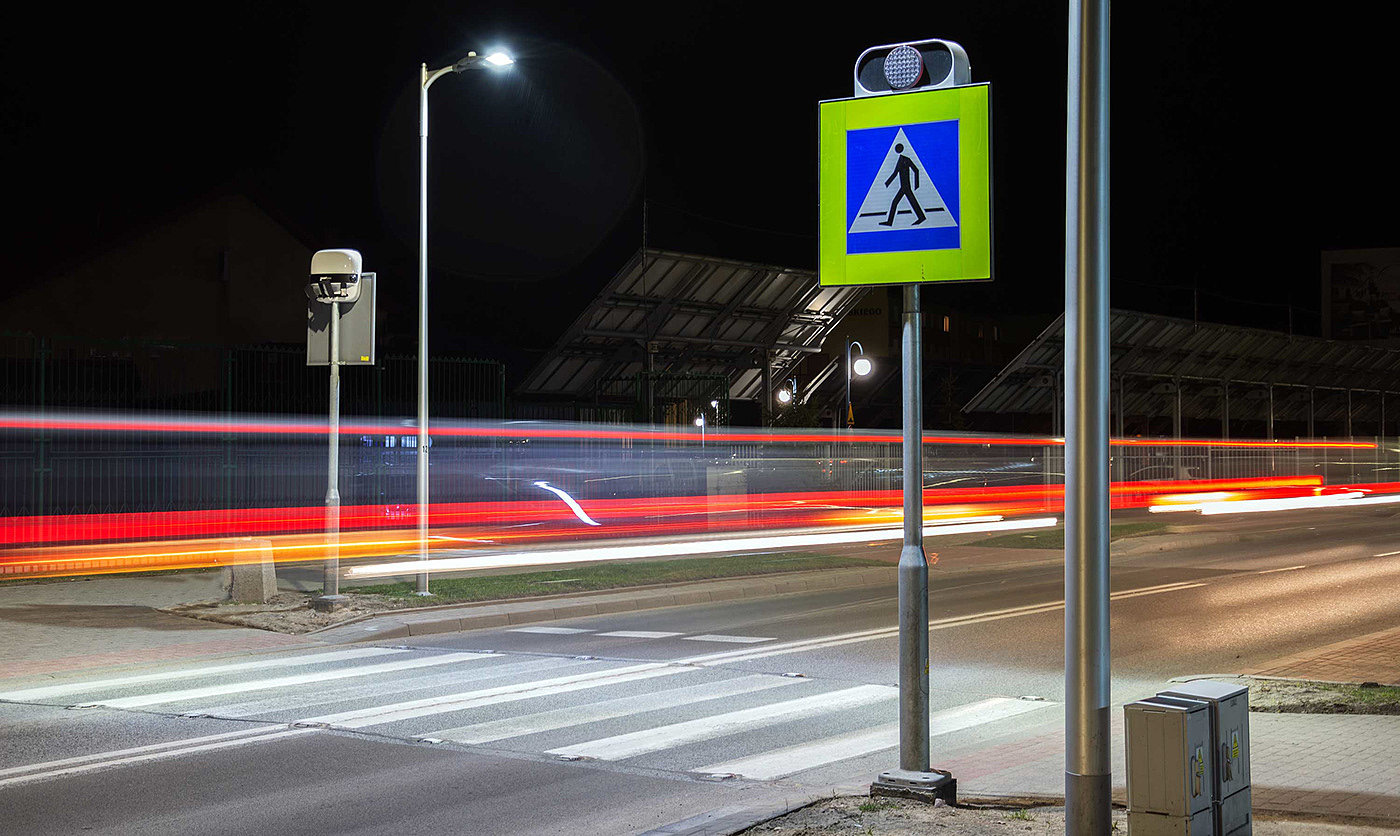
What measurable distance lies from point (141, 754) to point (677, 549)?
1609 cm

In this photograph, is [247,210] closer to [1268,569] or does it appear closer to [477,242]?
[477,242]

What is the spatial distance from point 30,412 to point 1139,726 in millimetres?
19222

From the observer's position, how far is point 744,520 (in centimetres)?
2705

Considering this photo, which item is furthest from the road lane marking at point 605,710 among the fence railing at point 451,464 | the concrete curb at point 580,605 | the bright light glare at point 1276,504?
the bright light glare at point 1276,504

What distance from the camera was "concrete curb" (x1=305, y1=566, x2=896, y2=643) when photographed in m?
14.4

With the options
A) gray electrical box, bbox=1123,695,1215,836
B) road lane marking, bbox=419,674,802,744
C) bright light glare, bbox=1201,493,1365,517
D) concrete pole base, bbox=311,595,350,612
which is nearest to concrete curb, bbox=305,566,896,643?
concrete pole base, bbox=311,595,350,612

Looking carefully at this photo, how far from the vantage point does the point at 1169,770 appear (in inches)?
197

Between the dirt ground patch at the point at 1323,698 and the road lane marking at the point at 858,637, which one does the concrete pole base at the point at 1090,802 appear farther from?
the road lane marking at the point at 858,637

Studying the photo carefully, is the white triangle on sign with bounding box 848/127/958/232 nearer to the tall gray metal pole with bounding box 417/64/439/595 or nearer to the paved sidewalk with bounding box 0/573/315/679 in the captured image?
the paved sidewalk with bounding box 0/573/315/679

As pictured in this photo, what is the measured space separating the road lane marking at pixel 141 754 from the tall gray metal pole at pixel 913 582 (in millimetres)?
4397

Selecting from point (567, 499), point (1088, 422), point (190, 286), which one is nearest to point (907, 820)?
point (1088, 422)

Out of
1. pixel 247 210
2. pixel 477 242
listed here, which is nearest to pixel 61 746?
pixel 477 242

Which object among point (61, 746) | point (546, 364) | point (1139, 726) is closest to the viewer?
point (1139, 726)

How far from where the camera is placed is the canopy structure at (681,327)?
104ft
